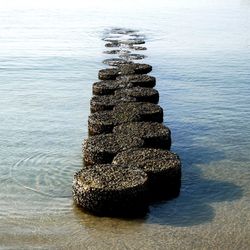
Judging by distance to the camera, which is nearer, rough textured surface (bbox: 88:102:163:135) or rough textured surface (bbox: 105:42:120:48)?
rough textured surface (bbox: 88:102:163:135)

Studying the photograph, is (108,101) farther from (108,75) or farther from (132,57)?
(132,57)

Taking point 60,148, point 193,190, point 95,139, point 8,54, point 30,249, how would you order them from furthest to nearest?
point 8,54
point 60,148
point 95,139
point 193,190
point 30,249

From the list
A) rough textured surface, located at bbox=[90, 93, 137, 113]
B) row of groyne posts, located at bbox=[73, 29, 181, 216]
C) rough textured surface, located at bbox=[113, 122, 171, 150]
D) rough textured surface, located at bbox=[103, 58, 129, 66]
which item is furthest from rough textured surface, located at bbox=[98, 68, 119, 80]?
rough textured surface, located at bbox=[113, 122, 171, 150]

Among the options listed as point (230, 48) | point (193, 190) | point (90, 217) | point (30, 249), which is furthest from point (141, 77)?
point (230, 48)

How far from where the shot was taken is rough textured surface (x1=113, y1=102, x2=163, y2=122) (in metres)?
12.5

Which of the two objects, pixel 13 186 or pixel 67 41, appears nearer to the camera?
pixel 13 186

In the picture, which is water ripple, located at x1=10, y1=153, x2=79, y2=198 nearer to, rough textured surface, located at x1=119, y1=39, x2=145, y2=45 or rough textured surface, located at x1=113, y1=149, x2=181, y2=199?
rough textured surface, located at x1=113, y1=149, x2=181, y2=199

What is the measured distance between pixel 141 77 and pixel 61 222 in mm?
9446

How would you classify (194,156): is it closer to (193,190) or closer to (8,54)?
(193,190)

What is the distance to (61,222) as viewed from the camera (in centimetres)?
821

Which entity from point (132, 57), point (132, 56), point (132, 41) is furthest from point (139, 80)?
point (132, 41)

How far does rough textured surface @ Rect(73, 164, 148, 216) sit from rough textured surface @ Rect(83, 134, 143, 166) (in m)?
1.35

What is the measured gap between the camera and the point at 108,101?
13953mm

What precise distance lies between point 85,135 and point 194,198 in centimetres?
444
